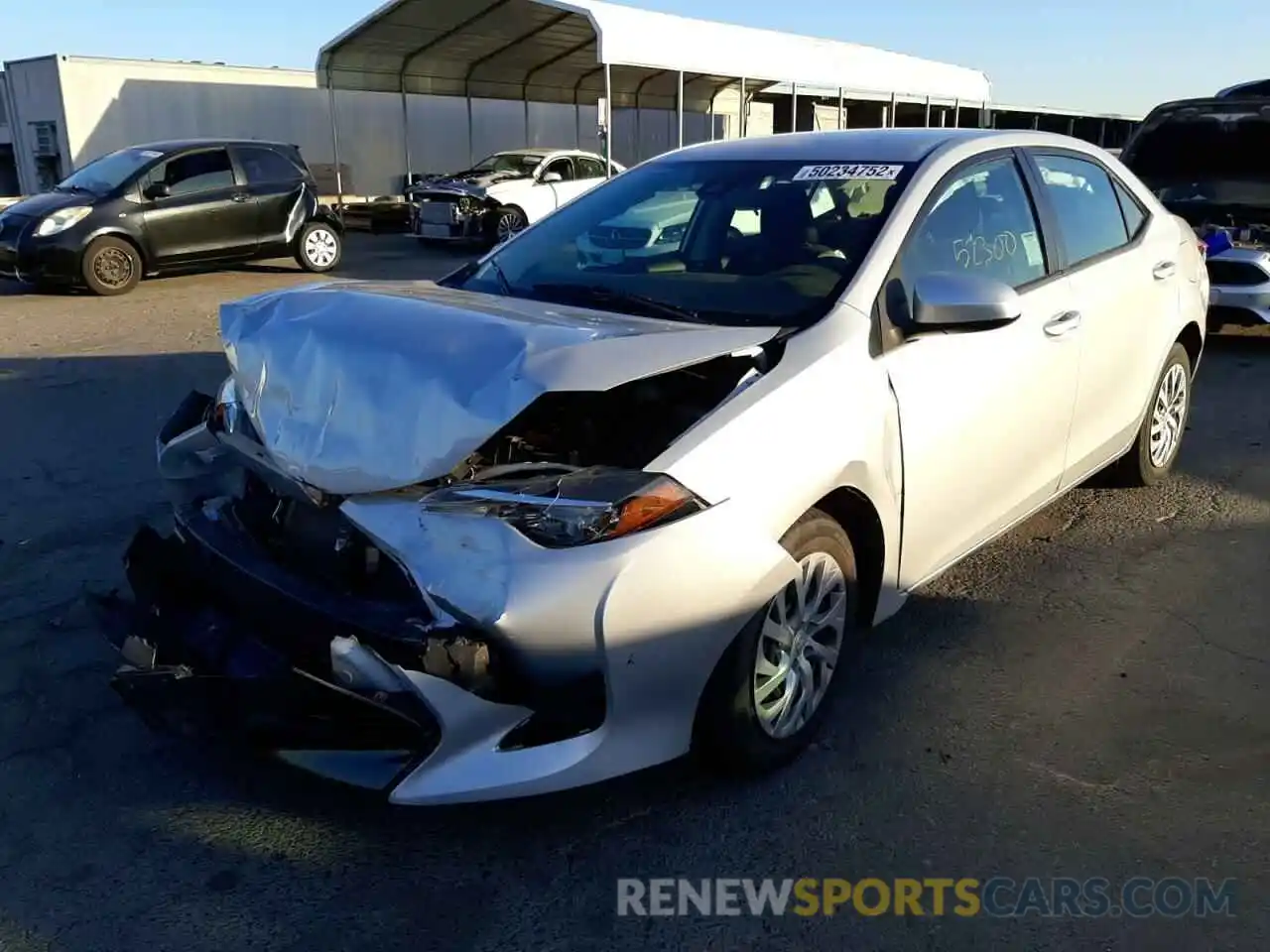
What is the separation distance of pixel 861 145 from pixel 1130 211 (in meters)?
1.67

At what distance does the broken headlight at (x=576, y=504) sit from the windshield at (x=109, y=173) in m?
11.4

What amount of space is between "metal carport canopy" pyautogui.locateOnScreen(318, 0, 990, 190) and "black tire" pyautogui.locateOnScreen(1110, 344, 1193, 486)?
12.1 m

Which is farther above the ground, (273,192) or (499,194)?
(273,192)

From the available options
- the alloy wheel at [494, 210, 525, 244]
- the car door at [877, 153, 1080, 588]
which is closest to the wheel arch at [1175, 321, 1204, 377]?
the car door at [877, 153, 1080, 588]

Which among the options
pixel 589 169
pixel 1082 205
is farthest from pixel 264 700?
pixel 589 169

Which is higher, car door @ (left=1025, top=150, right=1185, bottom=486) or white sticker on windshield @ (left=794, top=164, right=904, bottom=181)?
white sticker on windshield @ (left=794, top=164, right=904, bottom=181)

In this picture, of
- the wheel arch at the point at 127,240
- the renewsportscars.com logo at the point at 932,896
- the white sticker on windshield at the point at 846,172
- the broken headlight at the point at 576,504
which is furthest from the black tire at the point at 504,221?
the renewsportscars.com logo at the point at 932,896

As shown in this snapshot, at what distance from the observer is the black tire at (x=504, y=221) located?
53.4 ft

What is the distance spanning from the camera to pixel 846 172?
3.70m

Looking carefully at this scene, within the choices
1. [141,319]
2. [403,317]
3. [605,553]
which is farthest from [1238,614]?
[141,319]

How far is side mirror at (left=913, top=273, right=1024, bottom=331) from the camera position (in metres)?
3.15

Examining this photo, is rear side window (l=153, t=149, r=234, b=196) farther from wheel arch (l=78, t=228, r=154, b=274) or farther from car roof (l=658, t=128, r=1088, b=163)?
car roof (l=658, t=128, r=1088, b=163)

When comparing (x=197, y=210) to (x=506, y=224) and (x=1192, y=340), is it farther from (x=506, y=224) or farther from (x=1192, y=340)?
(x=1192, y=340)

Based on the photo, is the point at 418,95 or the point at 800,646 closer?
the point at 800,646
